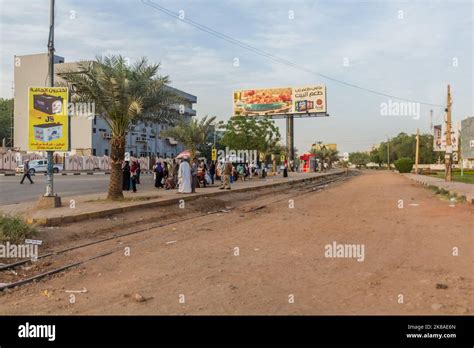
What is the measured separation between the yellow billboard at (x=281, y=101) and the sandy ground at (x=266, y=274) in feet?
201

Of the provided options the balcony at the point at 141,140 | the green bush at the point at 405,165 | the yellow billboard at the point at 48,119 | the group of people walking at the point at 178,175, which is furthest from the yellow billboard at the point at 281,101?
the yellow billboard at the point at 48,119

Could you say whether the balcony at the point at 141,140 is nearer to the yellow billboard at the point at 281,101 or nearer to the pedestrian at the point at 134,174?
the yellow billboard at the point at 281,101

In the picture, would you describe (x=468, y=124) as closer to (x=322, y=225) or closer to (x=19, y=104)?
(x=322, y=225)

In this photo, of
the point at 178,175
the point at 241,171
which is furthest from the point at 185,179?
the point at 241,171

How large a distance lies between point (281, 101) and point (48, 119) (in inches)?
2466

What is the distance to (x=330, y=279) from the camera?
700 cm

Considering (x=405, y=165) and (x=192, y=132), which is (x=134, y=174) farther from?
(x=405, y=165)

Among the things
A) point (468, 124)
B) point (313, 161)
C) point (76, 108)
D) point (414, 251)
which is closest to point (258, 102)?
point (313, 161)

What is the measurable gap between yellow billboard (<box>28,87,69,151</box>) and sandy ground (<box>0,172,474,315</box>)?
4343 millimetres

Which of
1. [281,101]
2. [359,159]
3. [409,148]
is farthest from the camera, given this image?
[359,159]

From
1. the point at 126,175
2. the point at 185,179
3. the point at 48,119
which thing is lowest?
the point at 185,179

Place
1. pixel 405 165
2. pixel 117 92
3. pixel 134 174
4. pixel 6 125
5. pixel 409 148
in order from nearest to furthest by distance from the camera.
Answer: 1. pixel 117 92
2. pixel 134 174
3. pixel 405 165
4. pixel 6 125
5. pixel 409 148

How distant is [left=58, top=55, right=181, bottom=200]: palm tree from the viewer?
1734 centimetres

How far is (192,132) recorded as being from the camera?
113 ft
